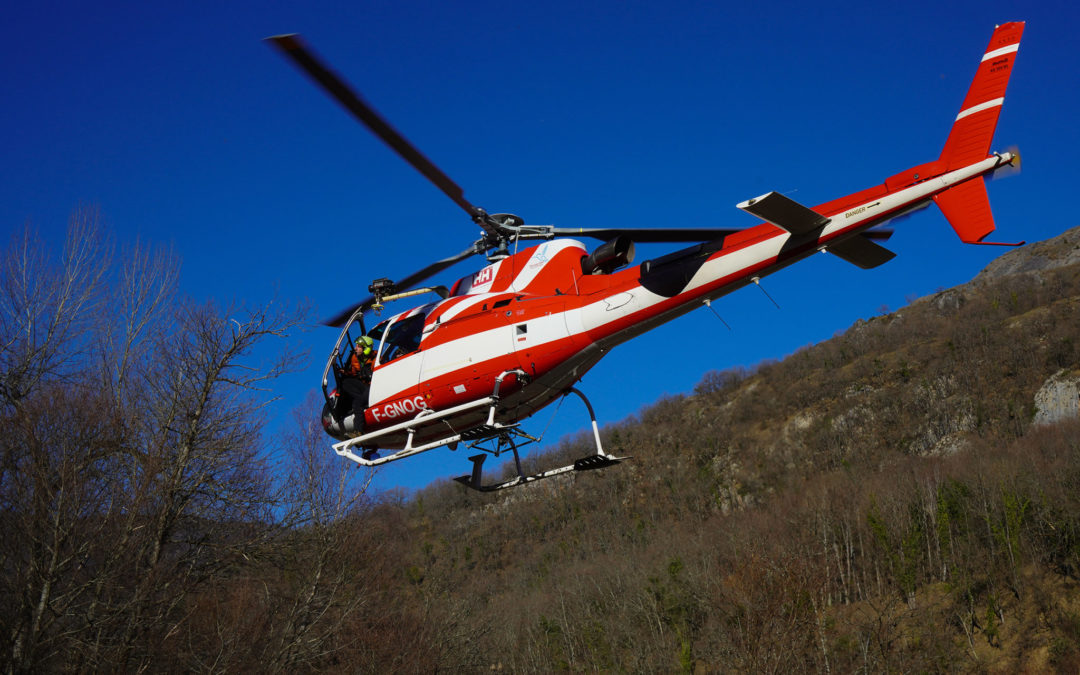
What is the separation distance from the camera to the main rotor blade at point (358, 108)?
360 inches

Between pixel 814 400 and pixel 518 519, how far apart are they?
2948 centimetres

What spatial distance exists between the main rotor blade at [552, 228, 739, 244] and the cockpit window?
2.89m

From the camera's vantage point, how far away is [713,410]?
9294cm

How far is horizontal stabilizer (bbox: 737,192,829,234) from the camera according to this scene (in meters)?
10.2

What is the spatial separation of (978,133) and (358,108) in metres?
7.45

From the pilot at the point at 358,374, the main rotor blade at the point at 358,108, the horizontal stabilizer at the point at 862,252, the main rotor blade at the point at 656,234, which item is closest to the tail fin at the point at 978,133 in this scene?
the horizontal stabilizer at the point at 862,252

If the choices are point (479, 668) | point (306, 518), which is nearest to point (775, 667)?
point (479, 668)

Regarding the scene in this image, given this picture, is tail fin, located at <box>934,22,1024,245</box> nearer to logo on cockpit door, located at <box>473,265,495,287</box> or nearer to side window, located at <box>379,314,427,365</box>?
logo on cockpit door, located at <box>473,265,495,287</box>

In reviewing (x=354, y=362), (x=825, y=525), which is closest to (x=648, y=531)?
(x=825, y=525)

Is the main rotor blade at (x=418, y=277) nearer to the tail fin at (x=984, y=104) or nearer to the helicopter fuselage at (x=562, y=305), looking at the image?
the helicopter fuselage at (x=562, y=305)

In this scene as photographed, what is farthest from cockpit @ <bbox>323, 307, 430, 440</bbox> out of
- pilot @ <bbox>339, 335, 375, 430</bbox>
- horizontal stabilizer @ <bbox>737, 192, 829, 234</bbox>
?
horizontal stabilizer @ <bbox>737, 192, 829, 234</bbox>

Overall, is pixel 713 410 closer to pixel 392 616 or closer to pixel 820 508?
pixel 820 508

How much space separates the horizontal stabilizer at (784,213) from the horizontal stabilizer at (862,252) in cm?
81

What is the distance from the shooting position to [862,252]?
11.8 meters
